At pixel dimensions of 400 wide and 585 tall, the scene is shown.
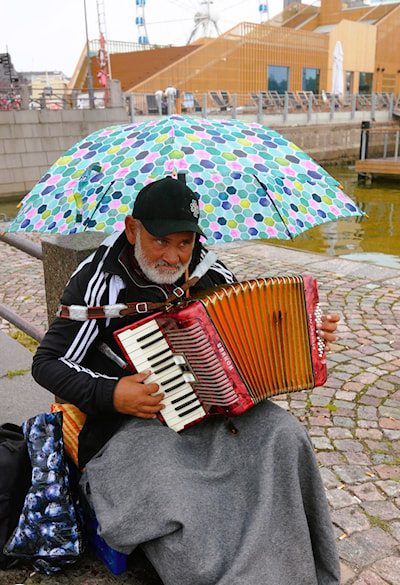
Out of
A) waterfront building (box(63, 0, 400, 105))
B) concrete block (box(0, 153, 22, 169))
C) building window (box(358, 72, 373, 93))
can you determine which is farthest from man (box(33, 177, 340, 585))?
building window (box(358, 72, 373, 93))

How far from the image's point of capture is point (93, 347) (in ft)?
7.25

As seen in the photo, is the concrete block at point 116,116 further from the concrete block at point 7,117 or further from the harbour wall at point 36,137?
the concrete block at point 7,117

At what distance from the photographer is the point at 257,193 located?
274 centimetres

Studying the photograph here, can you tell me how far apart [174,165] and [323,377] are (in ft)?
3.43

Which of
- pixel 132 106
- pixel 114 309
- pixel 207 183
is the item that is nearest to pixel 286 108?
pixel 132 106

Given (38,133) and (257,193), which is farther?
(38,133)

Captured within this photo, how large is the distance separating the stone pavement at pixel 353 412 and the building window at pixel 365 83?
131 feet

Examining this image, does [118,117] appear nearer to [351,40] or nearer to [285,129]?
[285,129]

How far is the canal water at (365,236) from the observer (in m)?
9.63

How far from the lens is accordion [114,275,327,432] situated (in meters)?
1.94

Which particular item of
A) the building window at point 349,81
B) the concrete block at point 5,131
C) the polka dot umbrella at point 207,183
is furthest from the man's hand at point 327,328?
the building window at point 349,81

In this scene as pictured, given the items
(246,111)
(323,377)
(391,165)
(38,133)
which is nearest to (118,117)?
(38,133)

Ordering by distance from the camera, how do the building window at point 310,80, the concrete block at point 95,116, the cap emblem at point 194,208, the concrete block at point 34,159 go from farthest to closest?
1. the building window at point 310,80
2. the concrete block at point 95,116
3. the concrete block at point 34,159
4. the cap emblem at point 194,208

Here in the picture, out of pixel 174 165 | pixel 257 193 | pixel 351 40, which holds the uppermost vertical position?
pixel 351 40
